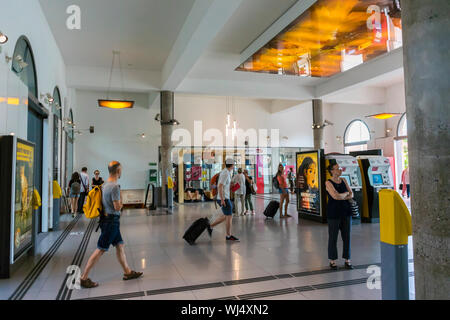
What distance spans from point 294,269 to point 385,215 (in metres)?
2.15

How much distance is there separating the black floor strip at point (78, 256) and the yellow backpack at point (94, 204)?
0.87 m

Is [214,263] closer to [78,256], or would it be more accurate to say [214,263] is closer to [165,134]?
[78,256]

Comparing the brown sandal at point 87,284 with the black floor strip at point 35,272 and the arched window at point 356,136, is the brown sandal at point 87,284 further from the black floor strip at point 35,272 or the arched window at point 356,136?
the arched window at point 356,136

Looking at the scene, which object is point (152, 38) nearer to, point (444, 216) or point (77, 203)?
point (77, 203)

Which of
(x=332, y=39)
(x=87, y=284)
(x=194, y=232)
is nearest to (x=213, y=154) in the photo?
(x=332, y=39)

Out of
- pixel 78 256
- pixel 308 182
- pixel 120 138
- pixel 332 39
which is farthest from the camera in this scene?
pixel 120 138

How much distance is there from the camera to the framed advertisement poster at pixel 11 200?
166 inches

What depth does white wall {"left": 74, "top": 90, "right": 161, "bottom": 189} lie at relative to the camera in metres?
15.4

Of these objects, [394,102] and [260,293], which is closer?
[260,293]

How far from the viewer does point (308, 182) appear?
9.23 m

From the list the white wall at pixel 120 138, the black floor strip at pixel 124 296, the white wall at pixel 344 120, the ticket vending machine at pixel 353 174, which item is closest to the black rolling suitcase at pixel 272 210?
the ticket vending machine at pixel 353 174

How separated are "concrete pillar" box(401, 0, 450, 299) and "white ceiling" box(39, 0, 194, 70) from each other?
6938 millimetres

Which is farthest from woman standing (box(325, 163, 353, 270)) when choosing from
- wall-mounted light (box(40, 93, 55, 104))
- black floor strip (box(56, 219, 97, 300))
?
wall-mounted light (box(40, 93, 55, 104))

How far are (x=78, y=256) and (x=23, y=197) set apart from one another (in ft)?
4.44
